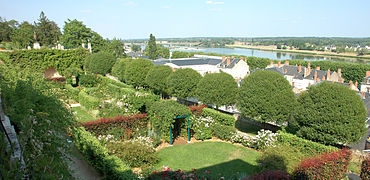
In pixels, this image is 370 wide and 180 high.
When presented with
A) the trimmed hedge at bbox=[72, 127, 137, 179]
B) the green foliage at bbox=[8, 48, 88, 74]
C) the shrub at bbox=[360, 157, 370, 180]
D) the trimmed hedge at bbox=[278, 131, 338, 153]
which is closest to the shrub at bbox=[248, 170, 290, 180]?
the shrub at bbox=[360, 157, 370, 180]

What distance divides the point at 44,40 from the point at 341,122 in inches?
2114

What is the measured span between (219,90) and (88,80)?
1650cm

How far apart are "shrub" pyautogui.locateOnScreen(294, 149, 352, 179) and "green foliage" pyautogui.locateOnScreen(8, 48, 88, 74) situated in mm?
30435

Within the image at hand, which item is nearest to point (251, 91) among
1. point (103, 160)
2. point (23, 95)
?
point (103, 160)

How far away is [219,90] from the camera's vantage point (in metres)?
16.7

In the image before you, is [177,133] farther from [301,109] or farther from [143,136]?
[301,109]

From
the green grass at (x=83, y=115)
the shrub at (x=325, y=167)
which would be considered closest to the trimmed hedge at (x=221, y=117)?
the shrub at (x=325, y=167)

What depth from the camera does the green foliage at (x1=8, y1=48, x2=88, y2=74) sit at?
29922mm

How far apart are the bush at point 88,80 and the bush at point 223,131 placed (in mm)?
17993

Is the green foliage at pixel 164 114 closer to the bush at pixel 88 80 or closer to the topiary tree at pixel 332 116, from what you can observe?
the topiary tree at pixel 332 116

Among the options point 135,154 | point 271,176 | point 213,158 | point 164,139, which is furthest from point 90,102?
point 271,176

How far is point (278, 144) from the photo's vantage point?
11.8 m

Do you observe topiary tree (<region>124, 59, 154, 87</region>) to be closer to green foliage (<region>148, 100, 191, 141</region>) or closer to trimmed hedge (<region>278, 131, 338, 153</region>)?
green foliage (<region>148, 100, 191, 141</region>)

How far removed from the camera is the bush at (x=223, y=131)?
13.4m
